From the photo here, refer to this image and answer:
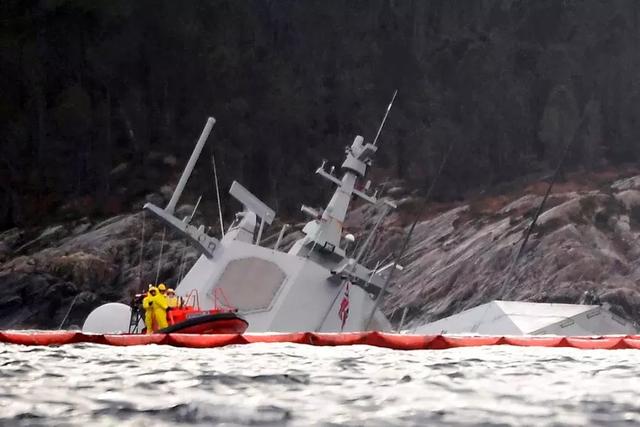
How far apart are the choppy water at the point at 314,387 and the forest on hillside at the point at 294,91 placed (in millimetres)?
23328

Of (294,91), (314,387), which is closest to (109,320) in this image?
(314,387)

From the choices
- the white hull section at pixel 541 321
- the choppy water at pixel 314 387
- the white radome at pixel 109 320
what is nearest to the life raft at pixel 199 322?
the white radome at pixel 109 320

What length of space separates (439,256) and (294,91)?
11.6m

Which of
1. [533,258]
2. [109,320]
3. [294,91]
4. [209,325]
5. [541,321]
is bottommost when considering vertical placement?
[209,325]

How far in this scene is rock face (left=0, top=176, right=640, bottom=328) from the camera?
69.4ft

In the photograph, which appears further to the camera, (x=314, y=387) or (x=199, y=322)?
(x=199, y=322)

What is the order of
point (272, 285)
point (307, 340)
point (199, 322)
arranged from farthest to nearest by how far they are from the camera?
1. point (272, 285)
2. point (199, 322)
3. point (307, 340)

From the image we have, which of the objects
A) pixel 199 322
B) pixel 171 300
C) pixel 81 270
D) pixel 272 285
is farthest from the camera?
pixel 81 270

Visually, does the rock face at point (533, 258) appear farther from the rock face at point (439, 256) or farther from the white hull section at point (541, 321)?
the white hull section at point (541, 321)

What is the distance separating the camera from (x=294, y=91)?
32.1m

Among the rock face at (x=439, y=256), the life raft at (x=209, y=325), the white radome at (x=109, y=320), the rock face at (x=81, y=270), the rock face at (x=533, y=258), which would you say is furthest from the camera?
the rock face at (x=81, y=270)

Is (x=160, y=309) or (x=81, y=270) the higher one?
(x=81, y=270)

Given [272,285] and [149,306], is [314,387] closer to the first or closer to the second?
[149,306]

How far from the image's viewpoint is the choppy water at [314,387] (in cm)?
292
